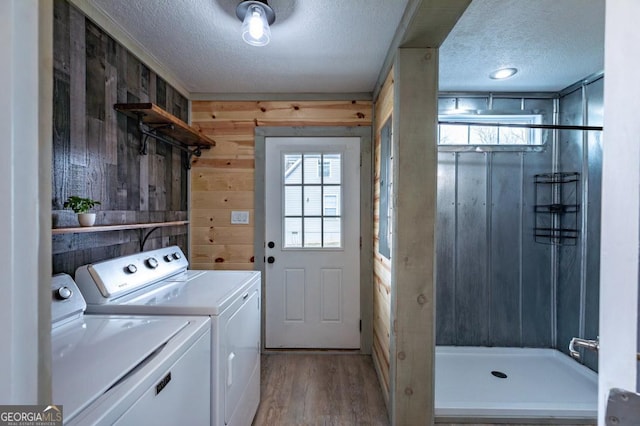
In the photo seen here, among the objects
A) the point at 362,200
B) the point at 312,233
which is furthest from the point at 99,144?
the point at 362,200

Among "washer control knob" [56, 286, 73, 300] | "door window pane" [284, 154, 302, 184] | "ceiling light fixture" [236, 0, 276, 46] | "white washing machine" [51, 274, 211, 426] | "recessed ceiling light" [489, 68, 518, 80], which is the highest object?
"recessed ceiling light" [489, 68, 518, 80]

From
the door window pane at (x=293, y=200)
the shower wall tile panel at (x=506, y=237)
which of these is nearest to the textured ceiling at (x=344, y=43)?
the shower wall tile panel at (x=506, y=237)

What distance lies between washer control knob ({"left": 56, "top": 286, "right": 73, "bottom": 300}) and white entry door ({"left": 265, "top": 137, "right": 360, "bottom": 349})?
61.8 inches

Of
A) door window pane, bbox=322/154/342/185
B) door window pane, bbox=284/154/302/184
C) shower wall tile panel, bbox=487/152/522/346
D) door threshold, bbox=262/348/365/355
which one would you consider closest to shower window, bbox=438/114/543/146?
shower wall tile panel, bbox=487/152/522/346

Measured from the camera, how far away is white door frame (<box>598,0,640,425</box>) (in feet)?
1.38

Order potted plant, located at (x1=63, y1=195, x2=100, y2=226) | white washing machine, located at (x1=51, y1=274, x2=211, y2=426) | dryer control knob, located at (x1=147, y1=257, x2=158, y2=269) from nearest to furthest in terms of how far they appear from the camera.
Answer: white washing machine, located at (x1=51, y1=274, x2=211, y2=426), potted plant, located at (x1=63, y1=195, x2=100, y2=226), dryer control knob, located at (x1=147, y1=257, x2=158, y2=269)

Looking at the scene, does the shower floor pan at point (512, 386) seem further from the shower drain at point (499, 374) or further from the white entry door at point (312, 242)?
the white entry door at point (312, 242)

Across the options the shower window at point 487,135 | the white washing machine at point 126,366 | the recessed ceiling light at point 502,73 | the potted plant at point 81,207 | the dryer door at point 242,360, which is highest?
the recessed ceiling light at point 502,73

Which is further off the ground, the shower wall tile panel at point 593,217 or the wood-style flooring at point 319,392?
the shower wall tile panel at point 593,217

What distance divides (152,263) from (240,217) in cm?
102

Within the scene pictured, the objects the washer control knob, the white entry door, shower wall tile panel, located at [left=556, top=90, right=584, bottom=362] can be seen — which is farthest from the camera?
the white entry door

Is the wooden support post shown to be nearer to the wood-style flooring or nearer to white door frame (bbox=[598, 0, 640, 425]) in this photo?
the wood-style flooring

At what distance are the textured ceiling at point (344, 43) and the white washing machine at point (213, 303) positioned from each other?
52.4 inches

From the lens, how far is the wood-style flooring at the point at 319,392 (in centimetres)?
184
